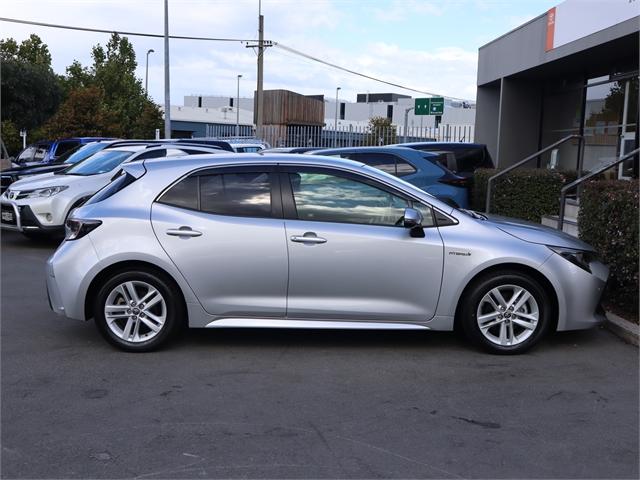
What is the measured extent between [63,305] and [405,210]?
294 centimetres

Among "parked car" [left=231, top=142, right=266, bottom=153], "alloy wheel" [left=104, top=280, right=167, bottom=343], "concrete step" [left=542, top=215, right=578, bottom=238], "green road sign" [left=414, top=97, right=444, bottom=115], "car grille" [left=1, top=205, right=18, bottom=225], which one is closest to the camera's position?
"alloy wheel" [left=104, top=280, right=167, bottom=343]

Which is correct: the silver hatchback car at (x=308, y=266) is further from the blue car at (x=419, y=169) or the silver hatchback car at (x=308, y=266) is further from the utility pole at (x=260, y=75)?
the utility pole at (x=260, y=75)

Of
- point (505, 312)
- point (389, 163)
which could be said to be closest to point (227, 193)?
point (505, 312)

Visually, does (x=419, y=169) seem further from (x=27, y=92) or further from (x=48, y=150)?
(x=27, y=92)

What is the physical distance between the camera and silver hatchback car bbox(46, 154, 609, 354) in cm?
602

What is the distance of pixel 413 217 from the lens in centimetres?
594

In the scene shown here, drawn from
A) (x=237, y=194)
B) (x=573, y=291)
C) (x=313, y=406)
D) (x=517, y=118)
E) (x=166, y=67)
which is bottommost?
(x=313, y=406)

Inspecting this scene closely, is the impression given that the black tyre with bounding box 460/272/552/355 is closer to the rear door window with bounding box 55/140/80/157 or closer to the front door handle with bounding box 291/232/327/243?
the front door handle with bounding box 291/232/327/243

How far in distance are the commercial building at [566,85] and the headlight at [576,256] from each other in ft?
27.3

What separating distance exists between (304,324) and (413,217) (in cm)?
126

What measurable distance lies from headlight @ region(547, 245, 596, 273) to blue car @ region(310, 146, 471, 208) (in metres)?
5.30

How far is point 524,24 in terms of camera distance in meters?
19.6

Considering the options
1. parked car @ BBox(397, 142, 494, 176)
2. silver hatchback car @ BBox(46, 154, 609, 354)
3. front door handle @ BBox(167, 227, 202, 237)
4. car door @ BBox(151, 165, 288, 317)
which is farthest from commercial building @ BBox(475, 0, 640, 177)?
front door handle @ BBox(167, 227, 202, 237)

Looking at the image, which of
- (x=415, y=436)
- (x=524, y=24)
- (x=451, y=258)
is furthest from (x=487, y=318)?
(x=524, y=24)
